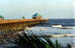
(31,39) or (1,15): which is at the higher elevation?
(1,15)

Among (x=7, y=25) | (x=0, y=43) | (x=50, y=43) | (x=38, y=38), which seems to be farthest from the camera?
(x=7, y=25)

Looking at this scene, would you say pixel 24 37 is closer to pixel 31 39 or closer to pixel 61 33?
pixel 31 39

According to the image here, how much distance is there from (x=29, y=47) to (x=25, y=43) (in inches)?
1.4

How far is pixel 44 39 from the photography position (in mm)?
1030

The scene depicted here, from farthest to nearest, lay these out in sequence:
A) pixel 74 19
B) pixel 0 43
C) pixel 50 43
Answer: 1. pixel 0 43
2. pixel 74 19
3. pixel 50 43

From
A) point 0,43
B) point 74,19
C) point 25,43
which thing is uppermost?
point 74,19

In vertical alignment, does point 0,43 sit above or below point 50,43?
below

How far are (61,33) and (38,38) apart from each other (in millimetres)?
799

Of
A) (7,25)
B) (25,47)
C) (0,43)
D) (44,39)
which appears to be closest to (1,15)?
(0,43)

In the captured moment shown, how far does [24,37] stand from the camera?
1113 mm

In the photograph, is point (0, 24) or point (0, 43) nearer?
point (0, 43)


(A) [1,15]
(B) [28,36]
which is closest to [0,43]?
(A) [1,15]

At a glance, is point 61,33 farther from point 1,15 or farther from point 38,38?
point 38,38

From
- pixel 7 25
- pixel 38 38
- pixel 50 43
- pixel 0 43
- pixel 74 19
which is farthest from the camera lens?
pixel 7 25
